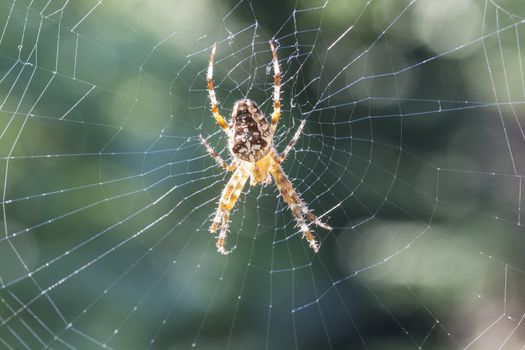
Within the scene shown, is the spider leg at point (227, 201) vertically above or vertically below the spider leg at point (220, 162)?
below

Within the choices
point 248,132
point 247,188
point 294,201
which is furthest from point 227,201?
point 247,188

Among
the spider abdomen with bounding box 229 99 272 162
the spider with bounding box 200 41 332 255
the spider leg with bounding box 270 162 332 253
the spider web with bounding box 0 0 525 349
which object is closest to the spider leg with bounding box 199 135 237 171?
the spider with bounding box 200 41 332 255

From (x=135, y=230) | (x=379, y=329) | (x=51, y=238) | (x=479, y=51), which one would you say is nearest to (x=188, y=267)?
(x=135, y=230)

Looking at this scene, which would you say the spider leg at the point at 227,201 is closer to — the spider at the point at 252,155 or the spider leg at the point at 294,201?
the spider at the point at 252,155

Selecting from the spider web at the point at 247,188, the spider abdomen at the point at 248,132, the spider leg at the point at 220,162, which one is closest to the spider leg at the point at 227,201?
the spider leg at the point at 220,162

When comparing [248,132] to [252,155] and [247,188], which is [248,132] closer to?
[252,155]

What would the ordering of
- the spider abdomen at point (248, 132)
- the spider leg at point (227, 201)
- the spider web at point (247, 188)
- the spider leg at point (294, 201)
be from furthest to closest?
1. the spider web at point (247, 188)
2. the spider leg at point (227, 201)
3. the spider leg at point (294, 201)
4. the spider abdomen at point (248, 132)

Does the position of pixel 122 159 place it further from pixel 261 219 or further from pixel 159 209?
pixel 261 219
